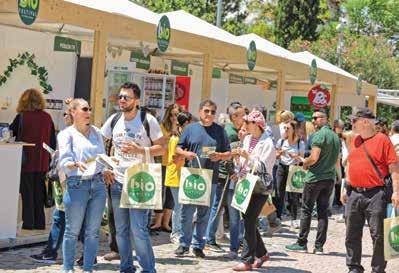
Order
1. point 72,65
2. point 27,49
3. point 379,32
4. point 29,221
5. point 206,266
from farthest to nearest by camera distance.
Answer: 1. point 379,32
2. point 72,65
3. point 27,49
4. point 29,221
5. point 206,266

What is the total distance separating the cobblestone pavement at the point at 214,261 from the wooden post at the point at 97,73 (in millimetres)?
1641

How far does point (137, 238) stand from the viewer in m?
7.60

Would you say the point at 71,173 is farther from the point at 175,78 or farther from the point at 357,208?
the point at 175,78

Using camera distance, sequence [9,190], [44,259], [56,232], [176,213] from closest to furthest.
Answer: [56,232], [44,259], [9,190], [176,213]

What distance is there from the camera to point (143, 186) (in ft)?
24.9

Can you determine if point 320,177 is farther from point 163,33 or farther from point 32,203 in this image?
point 32,203

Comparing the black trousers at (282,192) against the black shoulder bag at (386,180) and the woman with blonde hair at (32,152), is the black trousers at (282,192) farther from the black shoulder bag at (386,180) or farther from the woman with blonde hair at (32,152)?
the black shoulder bag at (386,180)

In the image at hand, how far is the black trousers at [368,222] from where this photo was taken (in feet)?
27.0

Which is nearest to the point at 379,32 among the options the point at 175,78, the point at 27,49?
the point at 175,78

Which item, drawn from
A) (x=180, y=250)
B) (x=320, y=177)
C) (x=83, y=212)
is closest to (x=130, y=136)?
(x=83, y=212)

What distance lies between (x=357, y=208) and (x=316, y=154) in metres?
1.99

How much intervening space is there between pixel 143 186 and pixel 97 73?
3.20 m

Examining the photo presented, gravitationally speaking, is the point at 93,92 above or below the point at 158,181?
above

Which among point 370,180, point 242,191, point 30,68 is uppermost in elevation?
point 30,68
